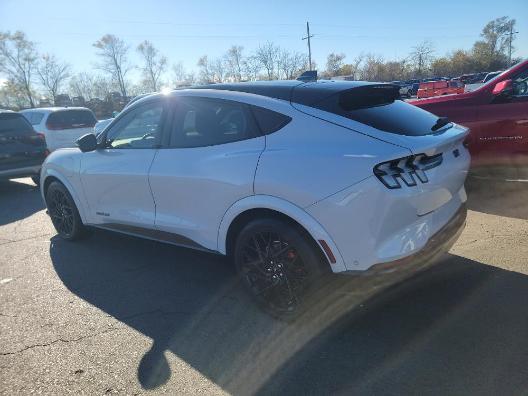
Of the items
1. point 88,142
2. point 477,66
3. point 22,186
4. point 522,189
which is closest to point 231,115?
point 88,142

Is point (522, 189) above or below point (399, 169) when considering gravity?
below

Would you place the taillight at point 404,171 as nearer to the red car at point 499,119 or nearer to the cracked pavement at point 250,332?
the cracked pavement at point 250,332

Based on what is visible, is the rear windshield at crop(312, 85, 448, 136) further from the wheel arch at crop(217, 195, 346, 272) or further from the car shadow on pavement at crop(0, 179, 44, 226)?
the car shadow on pavement at crop(0, 179, 44, 226)

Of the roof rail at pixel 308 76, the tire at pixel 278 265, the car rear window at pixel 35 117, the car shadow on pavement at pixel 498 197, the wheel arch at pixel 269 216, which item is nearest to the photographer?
the wheel arch at pixel 269 216

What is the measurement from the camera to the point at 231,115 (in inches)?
134

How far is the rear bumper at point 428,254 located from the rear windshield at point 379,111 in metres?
0.69

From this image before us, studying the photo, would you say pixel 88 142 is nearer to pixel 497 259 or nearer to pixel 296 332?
pixel 296 332

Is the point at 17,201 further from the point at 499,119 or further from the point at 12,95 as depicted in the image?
the point at 12,95

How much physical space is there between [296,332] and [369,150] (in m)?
1.37

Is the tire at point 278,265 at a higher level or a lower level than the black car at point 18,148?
lower

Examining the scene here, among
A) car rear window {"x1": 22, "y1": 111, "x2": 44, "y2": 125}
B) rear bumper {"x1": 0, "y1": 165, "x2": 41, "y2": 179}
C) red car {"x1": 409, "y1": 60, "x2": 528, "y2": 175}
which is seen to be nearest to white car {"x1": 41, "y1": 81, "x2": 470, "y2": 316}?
red car {"x1": 409, "y1": 60, "x2": 528, "y2": 175}

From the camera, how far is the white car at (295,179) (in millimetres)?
2674

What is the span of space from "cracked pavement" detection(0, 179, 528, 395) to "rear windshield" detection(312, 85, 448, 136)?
1088mm

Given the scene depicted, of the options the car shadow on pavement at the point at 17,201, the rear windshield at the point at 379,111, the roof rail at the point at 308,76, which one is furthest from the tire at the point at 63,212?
the rear windshield at the point at 379,111
